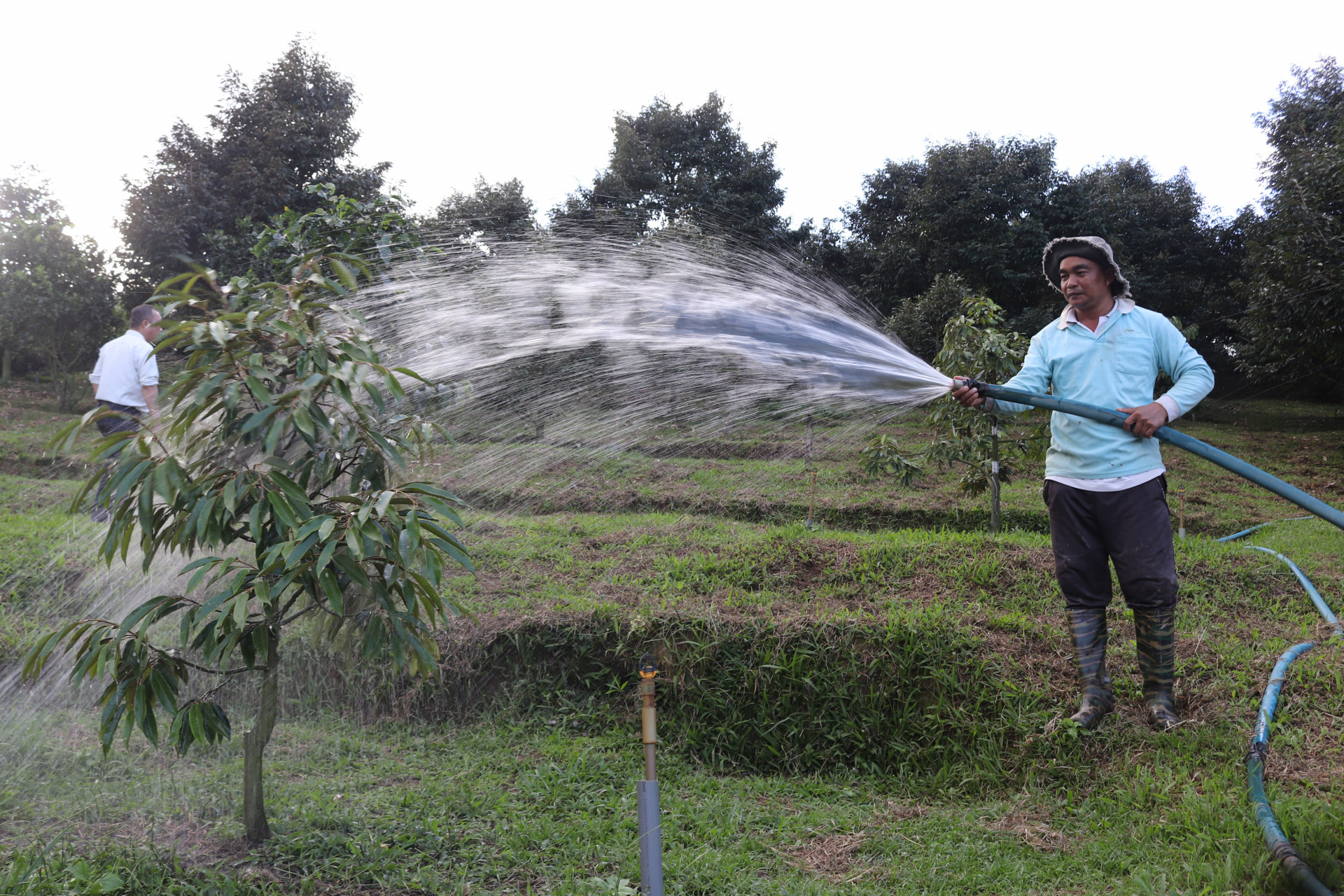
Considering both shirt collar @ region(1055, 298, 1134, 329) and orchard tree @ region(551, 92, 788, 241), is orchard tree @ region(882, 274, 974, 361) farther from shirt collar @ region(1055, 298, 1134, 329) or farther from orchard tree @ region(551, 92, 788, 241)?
shirt collar @ region(1055, 298, 1134, 329)

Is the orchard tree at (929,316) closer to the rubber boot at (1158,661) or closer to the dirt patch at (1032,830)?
the rubber boot at (1158,661)

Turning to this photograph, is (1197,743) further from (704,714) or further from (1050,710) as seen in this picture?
(704,714)

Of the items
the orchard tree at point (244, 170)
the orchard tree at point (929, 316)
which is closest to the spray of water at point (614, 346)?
the orchard tree at point (929, 316)

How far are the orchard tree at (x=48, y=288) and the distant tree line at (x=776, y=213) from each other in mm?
41

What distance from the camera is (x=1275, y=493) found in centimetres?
281

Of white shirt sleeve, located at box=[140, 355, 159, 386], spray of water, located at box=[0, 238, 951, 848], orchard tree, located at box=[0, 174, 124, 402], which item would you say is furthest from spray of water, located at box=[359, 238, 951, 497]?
orchard tree, located at box=[0, 174, 124, 402]

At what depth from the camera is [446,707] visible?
14.4ft

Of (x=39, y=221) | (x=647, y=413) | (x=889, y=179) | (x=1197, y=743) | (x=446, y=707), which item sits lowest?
(x=446, y=707)

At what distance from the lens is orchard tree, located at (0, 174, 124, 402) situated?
17109 millimetres

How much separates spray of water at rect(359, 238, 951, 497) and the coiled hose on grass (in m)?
0.42

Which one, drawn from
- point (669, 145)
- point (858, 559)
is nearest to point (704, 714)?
point (858, 559)

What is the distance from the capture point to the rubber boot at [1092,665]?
10.8 ft

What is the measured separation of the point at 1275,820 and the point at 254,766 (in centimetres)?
322

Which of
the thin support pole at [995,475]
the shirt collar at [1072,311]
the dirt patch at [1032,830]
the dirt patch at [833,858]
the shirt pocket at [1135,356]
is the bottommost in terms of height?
the dirt patch at [833,858]
